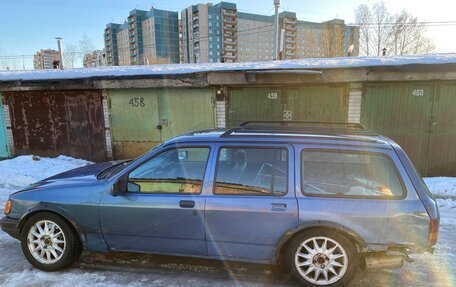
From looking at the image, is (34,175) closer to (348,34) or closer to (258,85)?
(258,85)

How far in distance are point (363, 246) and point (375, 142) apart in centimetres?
97

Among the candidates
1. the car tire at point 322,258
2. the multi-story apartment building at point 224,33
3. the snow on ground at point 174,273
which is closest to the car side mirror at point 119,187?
the snow on ground at point 174,273

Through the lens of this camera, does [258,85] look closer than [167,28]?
Yes

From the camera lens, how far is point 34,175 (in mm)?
7094

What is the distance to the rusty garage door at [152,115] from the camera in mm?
8047

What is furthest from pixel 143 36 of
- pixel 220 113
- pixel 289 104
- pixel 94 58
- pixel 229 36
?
pixel 289 104

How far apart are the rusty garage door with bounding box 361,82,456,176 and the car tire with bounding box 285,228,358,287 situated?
5.26 meters

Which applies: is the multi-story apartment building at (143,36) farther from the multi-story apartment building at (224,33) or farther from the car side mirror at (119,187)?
the car side mirror at (119,187)

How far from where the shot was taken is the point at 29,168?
7594 mm

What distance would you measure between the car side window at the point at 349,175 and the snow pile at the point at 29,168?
6641mm

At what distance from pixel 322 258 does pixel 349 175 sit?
0.83 metres

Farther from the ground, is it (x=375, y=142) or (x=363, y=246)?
(x=375, y=142)

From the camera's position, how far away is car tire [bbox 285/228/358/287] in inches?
106

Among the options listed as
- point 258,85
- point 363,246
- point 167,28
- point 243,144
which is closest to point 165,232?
point 243,144
